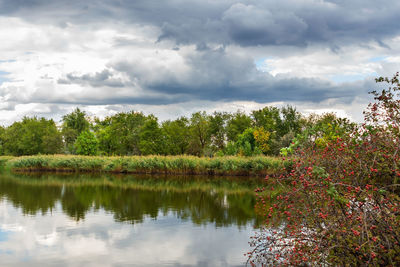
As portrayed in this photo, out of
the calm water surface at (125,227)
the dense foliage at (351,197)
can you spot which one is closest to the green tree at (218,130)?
the calm water surface at (125,227)

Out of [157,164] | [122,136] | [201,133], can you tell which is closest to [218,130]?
[201,133]

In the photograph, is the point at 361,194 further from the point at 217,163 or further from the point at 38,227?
the point at 217,163

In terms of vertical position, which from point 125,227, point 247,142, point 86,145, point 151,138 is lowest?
point 125,227

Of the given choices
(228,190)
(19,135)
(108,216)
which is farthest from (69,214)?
(19,135)

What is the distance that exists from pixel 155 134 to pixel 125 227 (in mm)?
46509

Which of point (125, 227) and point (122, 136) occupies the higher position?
point (122, 136)

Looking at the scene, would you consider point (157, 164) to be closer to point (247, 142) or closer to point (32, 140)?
point (247, 142)

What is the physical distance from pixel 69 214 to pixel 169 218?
484cm

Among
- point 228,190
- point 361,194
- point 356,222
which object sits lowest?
point 228,190

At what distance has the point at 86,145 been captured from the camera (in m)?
60.1

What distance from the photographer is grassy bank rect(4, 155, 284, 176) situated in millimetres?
36406

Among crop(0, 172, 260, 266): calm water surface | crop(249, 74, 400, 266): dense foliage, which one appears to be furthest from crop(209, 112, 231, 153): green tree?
crop(249, 74, 400, 266): dense foliage

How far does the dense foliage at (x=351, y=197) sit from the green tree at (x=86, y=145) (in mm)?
55623

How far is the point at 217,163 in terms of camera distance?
37594mm
